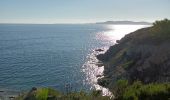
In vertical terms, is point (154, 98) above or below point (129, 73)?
above

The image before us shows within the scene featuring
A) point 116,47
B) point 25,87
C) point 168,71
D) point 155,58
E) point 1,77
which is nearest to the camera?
point 168,71

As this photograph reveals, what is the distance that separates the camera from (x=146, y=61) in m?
76.6

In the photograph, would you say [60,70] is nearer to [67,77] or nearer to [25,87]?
[67,77]

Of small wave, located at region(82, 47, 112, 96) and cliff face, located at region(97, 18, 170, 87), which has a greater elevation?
Result: cliff face, located at region(97, 18, 170, 87)

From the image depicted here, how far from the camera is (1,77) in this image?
9288 cm

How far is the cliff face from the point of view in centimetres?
7194

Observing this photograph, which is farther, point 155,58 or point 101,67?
point 101,67

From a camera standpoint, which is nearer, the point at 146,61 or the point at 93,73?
the point at 146,61

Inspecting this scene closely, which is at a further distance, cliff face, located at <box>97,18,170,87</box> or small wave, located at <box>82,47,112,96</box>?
small wave, located at <box>82,47,112,96</box>

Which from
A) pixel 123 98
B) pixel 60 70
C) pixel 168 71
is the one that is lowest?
pixel 60 70

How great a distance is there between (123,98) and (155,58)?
47.7 meters

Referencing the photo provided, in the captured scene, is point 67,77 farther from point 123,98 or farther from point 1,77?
point 123,98

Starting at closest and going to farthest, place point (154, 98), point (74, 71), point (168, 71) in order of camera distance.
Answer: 1. point (154, 98)
2. point (168, 71)
3. point (74, 71)

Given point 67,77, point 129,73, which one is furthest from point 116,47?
point 129,73
